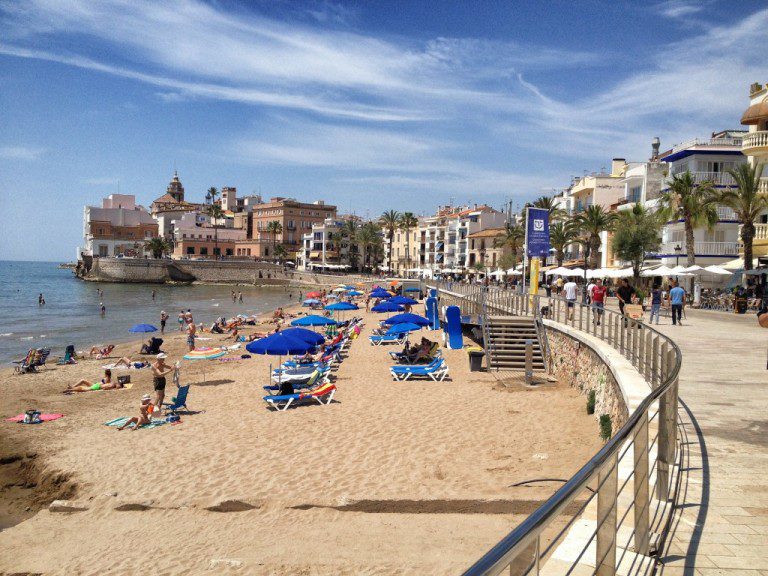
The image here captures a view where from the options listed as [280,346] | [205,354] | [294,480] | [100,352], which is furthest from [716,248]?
[100,352]

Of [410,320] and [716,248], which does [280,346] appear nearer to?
[410,320]

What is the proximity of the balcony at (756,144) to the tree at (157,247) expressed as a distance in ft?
325

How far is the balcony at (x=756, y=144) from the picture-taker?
31656mm

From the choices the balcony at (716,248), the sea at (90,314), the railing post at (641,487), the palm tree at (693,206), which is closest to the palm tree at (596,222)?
the balcony at (716,248)

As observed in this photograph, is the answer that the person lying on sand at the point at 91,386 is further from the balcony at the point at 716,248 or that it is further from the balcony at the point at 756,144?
the balcony at the point at 756,144

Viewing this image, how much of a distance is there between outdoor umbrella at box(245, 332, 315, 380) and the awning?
1188 inches

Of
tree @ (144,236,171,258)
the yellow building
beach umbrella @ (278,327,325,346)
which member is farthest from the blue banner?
tree @ (144,236,171,258)

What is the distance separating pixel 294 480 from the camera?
10016 mm

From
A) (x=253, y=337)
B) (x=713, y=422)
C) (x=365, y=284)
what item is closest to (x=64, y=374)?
(x=253, y=337)

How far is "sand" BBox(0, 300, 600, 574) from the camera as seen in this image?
773 centimetres

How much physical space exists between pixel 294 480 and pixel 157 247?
109m

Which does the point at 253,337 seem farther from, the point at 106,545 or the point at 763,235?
the point at 763,235

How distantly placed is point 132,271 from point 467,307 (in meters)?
85.1

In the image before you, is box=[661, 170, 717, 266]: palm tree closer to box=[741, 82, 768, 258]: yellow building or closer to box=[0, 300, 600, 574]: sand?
box=[741, 82, 768, 258]: yellow building
